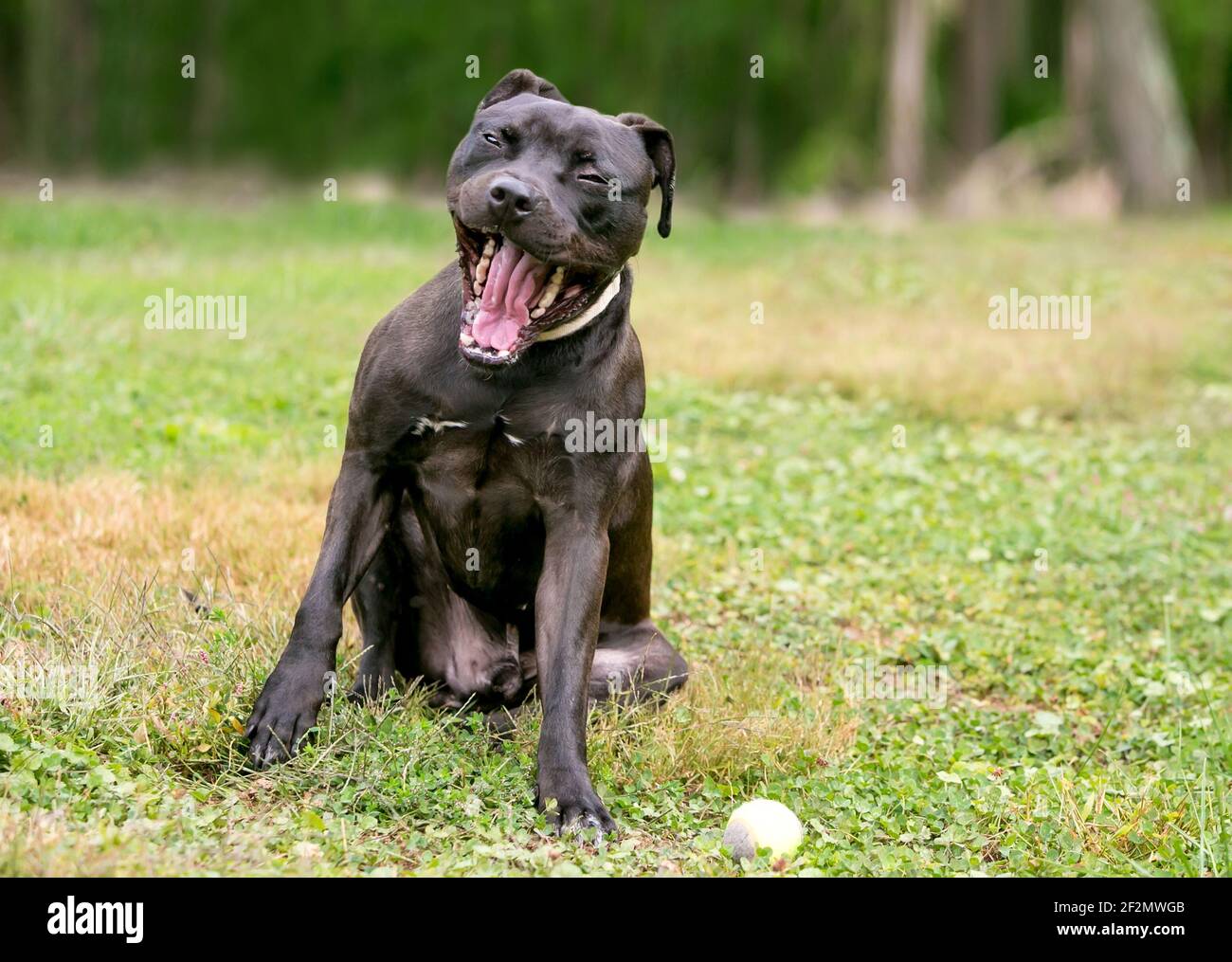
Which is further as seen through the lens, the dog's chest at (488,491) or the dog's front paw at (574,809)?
Result: the dog's chest at (488,491)

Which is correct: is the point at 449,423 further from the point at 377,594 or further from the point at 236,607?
the point at 236,607

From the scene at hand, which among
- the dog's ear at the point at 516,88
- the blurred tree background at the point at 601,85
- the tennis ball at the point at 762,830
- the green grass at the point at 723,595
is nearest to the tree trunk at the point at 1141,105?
the blurred tree background at the point at 601,85

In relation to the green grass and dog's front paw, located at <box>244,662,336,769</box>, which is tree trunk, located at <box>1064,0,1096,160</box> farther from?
dog's front paw, located at <box>244,662,336,769</box>

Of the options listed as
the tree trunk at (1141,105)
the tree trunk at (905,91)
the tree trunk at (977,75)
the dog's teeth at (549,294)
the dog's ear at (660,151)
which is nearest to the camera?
the dog's teeth at (549,294)

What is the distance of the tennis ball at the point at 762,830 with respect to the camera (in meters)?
3.64

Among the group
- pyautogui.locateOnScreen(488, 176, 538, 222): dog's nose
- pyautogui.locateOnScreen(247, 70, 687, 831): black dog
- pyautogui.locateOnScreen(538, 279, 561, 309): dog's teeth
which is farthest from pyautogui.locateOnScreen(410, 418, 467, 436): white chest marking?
pyautogui.locateOnScreen(488, 176, 538, 222): dog's nose

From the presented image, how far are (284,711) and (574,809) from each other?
0.79 meters

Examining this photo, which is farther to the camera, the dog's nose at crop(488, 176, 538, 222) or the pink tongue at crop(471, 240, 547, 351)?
the pink tongue at crop(471, 240, 547, 351)

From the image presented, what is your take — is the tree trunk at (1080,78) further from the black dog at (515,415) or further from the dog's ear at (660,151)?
the black dog at (515,415)

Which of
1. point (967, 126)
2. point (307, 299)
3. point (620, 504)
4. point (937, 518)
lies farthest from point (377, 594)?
point (967, 126)

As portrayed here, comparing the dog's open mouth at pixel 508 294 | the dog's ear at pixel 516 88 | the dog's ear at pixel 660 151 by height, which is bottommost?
the dog's open mouth at pixel 508 294

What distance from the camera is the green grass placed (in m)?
3.64

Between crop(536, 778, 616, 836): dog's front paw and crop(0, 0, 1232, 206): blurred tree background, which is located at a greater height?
crop(0, 0, 1232, 206): blurred tree background

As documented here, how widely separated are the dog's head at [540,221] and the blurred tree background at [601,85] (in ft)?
53.1
